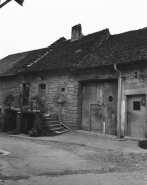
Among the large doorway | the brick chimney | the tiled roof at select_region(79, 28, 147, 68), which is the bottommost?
the large doorway

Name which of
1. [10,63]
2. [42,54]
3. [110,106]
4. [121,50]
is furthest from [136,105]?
[10,63]

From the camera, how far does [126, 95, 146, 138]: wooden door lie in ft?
29.4

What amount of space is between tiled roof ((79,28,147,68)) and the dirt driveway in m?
4.26

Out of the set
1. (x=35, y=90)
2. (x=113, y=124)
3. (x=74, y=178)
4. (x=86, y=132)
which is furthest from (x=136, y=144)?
(x=35, y=90)

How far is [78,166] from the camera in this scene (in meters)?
5.09

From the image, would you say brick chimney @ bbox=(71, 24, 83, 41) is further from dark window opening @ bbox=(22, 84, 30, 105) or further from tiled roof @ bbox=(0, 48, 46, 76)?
dark window opening @ bbox=(22, 84, 30, 105)

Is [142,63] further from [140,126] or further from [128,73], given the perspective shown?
[140,126]

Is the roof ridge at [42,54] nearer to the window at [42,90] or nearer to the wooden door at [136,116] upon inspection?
the window at [42,90]

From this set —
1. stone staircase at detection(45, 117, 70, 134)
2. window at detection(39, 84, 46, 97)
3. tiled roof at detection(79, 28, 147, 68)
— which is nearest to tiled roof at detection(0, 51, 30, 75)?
window at detection(39, 84, 46, 97)

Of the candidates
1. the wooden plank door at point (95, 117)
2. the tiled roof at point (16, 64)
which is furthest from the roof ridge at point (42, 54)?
the wooden plank door at point (95, 117)

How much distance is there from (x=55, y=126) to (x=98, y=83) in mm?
3508

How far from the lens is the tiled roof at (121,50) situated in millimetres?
9359

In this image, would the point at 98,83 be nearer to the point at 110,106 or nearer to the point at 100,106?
the point at 100,106

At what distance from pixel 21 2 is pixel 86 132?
7955 millimetres
